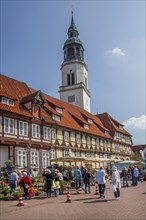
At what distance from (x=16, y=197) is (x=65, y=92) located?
42.8 m

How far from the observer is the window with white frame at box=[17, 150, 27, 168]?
28984 mm

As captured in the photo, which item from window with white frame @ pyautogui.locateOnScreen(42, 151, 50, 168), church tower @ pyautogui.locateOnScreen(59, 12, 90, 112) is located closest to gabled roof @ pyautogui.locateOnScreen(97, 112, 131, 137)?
church tower @ pyautogui.locateOnScreen(59, 12, 90, 112)

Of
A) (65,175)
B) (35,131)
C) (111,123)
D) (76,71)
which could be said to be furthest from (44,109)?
(111,123)

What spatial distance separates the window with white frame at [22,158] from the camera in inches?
1141

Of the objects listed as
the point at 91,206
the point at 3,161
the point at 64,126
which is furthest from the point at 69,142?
the point at 91,206

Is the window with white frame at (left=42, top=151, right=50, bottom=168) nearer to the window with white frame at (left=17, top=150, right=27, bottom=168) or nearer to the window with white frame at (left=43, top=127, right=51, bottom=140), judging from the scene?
the window with white frame at (left=43, top=127, right=51, bottom=140)

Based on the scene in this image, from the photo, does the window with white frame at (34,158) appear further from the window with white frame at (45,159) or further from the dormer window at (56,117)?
the dormer window at (56,117)

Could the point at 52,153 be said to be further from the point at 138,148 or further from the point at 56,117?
the point at 138,148

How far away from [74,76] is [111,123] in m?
11.5

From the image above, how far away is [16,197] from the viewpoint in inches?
670

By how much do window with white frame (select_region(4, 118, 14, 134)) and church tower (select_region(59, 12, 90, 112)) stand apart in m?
29.8

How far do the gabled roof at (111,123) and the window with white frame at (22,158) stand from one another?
29874 mm

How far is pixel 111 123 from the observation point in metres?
59.9

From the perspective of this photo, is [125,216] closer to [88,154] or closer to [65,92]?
[88,154]
